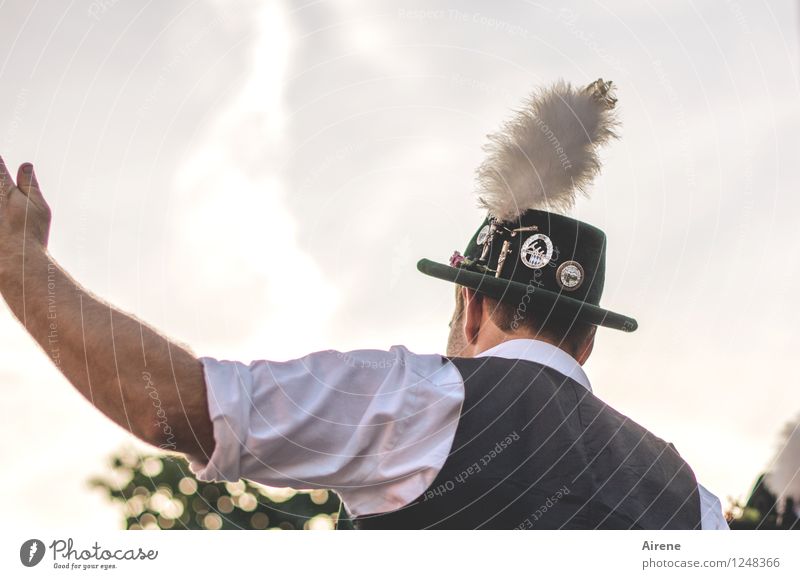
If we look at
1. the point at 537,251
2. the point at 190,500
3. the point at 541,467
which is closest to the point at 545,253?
the point at 537,251

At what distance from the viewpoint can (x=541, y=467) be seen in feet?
5.81

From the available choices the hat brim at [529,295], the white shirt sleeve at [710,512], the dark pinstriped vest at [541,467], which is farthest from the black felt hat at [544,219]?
the white shirt sleeve at [710,512]

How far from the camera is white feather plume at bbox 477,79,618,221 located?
239 cm

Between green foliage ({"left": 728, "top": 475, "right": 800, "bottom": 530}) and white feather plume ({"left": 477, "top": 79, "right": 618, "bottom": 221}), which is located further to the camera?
green foliage ({"left": 728, "top": 475, "right": 800, "bottom": 530})

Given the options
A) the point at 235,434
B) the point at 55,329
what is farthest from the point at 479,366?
the point at 55,329

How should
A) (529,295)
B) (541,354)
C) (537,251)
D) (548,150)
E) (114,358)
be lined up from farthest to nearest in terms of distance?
(548,150) < (537,251) < (529,295) < (541,354) < (114,358)

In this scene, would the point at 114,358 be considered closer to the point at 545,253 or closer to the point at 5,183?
the point at 5,183

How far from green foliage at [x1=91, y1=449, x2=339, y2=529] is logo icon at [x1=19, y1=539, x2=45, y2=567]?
676cm

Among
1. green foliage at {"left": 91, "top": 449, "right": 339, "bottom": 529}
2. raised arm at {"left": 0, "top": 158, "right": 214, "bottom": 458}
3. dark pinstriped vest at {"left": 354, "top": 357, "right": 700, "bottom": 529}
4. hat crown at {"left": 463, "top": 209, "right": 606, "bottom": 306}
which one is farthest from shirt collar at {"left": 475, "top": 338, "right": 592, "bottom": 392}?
green foliage at {"left": 91, "top": 449, "right": 339, "bottom": 529}

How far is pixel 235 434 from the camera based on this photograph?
1504mm

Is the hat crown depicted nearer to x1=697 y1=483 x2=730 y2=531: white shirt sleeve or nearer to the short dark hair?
the short dark hair

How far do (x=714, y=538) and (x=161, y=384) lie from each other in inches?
61.3

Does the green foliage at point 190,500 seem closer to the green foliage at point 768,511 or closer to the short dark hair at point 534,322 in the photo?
the green foliage at point 768,511

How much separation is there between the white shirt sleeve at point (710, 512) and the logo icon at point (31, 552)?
165 centimetres
